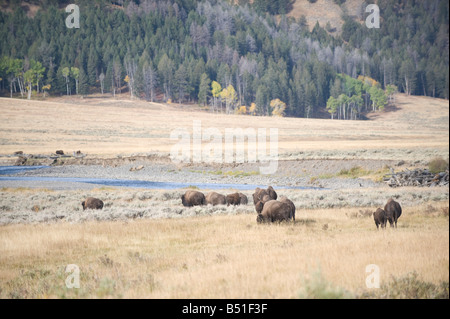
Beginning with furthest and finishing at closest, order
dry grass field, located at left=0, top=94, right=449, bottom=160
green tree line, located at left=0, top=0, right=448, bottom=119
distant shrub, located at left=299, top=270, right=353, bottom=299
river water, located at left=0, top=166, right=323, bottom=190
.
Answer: green tree line, located at left=0, top=0, right=448, bottom=119 → dry grass field, located at left=0, top=94, right=449, bottom=160 → river water, located at left=0, top=166, right=323, bottom=190 → distant shrub, located at left=299, top=270, right=353, bottom=299

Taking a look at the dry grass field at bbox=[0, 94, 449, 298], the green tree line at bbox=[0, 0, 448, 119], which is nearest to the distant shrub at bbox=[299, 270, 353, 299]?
the dry grass field at bbox=[0, 94, 449, 298]

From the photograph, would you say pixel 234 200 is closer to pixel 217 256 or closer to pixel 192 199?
pixel 192 199

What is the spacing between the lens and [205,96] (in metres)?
134

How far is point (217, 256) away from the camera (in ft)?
36.4

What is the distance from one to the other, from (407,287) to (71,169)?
45.7 meters

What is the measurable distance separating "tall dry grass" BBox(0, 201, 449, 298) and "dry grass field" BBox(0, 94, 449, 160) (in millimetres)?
36393

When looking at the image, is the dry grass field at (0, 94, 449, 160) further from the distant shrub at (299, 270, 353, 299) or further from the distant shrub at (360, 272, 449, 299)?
the distant shrub at (299, 270, 353, 299)

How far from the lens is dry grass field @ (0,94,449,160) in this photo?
5928 cm

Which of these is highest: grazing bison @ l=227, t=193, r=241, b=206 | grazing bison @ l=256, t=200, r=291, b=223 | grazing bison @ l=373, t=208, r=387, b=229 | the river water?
grazing bison @ l=373, t=208, r=387, b=229

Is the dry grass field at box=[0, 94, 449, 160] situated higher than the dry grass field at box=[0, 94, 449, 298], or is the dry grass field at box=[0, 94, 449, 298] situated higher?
the dry grass field at box=[0, 94, 449, 298]

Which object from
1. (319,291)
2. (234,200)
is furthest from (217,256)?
(234,200)

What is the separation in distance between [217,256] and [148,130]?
7633 centimetres
